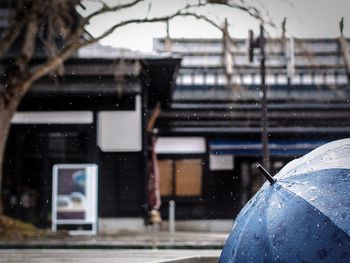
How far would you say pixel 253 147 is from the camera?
25391 millimetres

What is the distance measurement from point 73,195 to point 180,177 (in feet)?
26.4

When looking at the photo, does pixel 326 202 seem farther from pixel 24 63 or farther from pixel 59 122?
pixel 59 122

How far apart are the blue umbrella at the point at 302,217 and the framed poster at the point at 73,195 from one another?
1370cm

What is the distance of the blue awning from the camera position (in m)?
25.2

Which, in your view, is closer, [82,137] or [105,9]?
[105,9]

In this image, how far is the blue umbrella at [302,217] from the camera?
3287 millimetres

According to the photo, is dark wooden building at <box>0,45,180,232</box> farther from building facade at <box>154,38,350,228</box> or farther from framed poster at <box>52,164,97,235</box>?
building facade at <box>154,38,350,228</box>

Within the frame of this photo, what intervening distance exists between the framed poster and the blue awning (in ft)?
28.5

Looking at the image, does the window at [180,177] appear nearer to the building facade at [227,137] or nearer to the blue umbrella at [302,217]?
the building facade at [227,137]

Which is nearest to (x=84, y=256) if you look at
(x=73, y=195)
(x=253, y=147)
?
(x=73, y=195)

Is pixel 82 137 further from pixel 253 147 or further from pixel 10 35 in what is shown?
pixel 253 147

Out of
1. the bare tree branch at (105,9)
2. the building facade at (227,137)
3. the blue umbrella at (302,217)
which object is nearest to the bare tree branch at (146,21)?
the bare tree branch at (105,9)

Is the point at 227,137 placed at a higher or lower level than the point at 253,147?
higher

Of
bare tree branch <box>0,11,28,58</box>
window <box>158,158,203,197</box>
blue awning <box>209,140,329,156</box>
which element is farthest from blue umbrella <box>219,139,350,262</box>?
blue awning <box>209,140,329,156</box>
